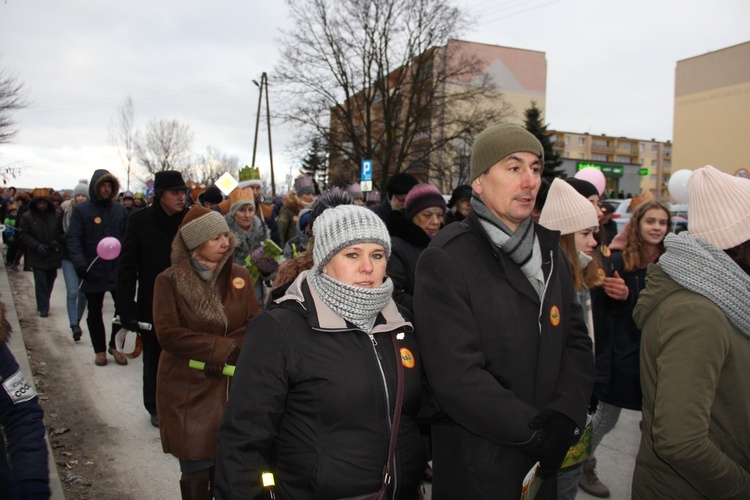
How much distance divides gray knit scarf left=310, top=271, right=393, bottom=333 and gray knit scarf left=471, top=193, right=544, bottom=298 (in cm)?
49

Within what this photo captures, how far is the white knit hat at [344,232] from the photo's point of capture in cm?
220

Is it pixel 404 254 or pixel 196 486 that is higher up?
pixel 404 254

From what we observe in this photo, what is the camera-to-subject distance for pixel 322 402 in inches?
76.4

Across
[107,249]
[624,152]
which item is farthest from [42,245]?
[624,152]

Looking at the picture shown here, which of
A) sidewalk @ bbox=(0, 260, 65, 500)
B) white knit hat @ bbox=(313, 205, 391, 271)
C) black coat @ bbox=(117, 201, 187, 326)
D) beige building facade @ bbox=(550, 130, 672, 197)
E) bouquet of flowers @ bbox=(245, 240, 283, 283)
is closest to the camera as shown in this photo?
white knit hat @ bbox=(313, 205, 391, 271)

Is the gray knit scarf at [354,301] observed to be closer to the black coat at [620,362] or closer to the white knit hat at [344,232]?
the white knit hat at [344,232]

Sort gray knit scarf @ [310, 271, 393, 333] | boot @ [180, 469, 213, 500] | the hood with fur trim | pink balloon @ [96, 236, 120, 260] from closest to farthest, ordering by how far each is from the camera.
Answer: gray knit scarf @ [310, 271, 393, 333] → boot @ [180, 469, 213, 500] → the hood with fur trim → pink balloon @ [96, 236, 120, 260]

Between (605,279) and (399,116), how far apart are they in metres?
28.5

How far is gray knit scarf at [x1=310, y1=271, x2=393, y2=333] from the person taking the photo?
81.4 inches

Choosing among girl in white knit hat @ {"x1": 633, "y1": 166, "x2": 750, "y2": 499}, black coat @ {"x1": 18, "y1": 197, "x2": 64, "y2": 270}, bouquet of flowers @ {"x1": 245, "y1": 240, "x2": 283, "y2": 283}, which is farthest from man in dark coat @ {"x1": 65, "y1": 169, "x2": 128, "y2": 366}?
girl in white knit hat @ {"x1": 633, "y1": 166, "x2": 750, "y2": 499}

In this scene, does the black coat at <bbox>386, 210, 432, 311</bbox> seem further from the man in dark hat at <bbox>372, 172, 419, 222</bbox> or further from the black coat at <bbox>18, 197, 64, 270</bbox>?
the black coat at <bbox>18, 197, 64, 270</bbox>

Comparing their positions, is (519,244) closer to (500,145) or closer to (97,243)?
(500,145)

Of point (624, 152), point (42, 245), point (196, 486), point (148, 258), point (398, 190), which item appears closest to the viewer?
point (196, 486)

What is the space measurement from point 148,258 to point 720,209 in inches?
169
